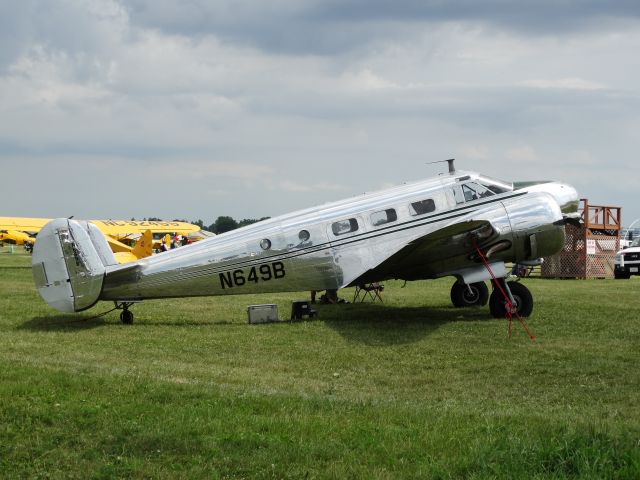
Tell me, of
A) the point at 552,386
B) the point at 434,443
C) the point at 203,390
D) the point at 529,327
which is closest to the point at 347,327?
the point at 529,327

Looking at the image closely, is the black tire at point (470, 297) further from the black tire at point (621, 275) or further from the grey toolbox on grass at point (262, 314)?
the black tire at point (621, 275)

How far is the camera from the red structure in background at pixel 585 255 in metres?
30.7

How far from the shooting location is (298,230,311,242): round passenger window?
15641mm

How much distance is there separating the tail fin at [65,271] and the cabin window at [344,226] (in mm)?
4809

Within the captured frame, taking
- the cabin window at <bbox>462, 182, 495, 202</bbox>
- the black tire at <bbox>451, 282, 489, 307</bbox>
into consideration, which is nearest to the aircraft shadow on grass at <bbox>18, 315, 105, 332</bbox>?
the cabin window at <bbox>462, 182, 495, 202</bbox>

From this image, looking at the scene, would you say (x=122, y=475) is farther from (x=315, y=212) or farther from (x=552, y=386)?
(x=315, y=212)

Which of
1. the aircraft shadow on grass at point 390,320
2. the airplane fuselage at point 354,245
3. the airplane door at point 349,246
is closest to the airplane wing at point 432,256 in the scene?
the airplane fuselage at point 354,245

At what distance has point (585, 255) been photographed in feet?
101

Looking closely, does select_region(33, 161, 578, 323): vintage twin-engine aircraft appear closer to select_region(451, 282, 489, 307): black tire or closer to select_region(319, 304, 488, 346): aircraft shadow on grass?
select_region(319, 304, 488, 346): aircraft shadow on grass

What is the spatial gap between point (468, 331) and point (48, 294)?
838cm

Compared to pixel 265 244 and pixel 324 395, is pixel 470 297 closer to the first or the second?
pixel 265 244

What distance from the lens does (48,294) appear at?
1521 cm

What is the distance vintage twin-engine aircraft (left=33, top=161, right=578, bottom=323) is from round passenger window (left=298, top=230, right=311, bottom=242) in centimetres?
2

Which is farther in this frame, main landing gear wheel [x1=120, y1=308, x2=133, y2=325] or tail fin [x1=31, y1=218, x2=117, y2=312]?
main landing gear wheel [x1=120, y1=308, x2=133, y2=325]
